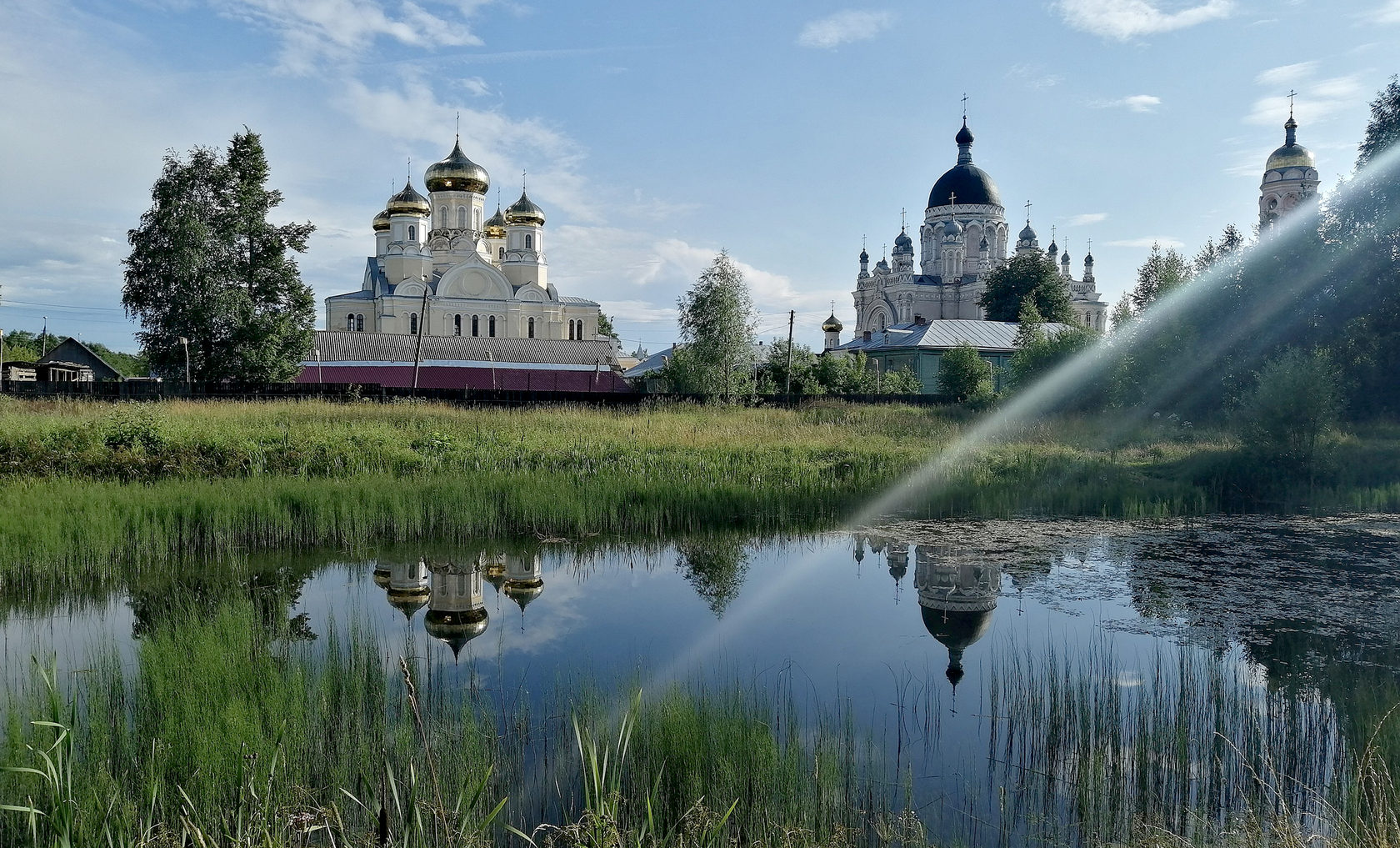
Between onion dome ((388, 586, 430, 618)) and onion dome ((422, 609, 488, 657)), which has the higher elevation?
onion dome ((388, 586, 430, 618))

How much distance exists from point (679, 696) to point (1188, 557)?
654 centimetres

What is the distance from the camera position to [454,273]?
132ft

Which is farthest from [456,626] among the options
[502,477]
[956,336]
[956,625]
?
[956,336]

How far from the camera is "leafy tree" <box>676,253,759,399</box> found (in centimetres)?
2627

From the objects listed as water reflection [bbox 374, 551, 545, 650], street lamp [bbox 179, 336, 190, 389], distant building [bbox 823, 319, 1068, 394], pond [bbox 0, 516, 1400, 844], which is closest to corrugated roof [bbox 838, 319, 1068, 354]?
distant building [bbox 823, 319, 1068, 394]

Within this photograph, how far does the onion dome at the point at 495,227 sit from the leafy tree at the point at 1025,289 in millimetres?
25203

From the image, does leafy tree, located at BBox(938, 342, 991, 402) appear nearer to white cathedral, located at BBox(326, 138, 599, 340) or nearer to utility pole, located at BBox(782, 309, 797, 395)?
utility pole, located at BBox(782, 309, 797, 395)

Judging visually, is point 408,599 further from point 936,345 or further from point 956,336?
point 956,336

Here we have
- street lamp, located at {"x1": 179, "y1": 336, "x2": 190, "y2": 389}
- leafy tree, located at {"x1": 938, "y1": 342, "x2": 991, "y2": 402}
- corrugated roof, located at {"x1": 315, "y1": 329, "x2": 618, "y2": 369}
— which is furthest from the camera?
corrugated roof, located at {"x1": 315, "y1": 329, "x2": 618, "y2": 369}

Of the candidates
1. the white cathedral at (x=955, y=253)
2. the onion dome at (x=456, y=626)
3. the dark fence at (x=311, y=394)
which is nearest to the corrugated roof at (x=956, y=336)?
the white cathedral at (x=955, y=253)

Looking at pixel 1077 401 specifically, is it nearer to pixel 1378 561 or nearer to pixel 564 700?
pixel 1378 561

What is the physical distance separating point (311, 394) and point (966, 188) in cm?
4295

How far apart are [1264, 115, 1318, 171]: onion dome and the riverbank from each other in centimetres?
2730

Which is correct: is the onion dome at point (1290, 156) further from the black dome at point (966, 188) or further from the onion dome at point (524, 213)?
the onion dome at point (524, 213)
